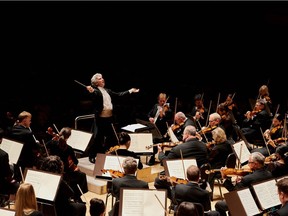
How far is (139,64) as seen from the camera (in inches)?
479

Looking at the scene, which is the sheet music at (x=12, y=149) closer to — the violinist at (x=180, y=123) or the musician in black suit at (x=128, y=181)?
the musician in black suit at (x=128, y=181)

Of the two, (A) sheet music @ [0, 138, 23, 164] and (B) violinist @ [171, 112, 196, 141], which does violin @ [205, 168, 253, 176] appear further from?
(A) sheet music @ [0, 138, 23, 164]

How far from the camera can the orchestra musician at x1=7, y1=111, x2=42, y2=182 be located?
6695mm

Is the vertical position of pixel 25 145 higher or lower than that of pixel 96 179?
higher

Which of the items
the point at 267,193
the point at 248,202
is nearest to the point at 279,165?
the point at 267,193

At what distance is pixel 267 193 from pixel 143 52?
294 inches

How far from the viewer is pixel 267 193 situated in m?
5.16

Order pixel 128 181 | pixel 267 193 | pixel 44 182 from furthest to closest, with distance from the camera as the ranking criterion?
pixel 128 181
pixel 44 182
pixel 267 193

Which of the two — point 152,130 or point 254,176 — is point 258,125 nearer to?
point 152,130

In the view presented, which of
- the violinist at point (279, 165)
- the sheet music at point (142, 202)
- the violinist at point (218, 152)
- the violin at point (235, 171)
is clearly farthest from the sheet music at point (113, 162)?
the violinist at point (279, 165)

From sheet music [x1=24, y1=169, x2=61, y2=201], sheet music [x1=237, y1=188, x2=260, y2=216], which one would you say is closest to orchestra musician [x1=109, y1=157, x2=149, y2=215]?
sheet music [x1=24, y1=169, x2=61, y2=201]

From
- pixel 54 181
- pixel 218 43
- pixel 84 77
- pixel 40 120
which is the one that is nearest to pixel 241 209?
pixel 54 181

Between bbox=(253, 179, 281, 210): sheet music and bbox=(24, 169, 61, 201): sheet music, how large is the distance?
82.8 inches

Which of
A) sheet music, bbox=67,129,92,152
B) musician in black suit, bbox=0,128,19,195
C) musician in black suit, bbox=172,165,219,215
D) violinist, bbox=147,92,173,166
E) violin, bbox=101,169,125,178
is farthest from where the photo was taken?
violinist, bbox=147,92,173,166
